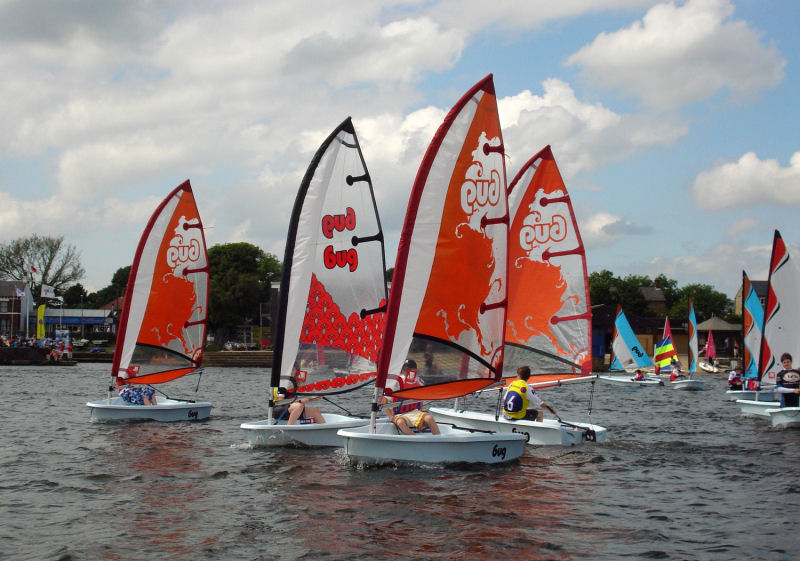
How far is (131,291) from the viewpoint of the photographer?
995 inches

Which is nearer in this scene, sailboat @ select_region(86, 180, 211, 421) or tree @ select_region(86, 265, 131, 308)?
sailboat @ select_region(86, 180, 211, 421)

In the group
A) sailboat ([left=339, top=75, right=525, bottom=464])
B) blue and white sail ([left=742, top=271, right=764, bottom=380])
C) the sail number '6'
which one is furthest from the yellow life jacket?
blue and white sail ([left=742, top=271, right=764, bottom=380])

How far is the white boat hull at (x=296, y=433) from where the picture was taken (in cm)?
1764

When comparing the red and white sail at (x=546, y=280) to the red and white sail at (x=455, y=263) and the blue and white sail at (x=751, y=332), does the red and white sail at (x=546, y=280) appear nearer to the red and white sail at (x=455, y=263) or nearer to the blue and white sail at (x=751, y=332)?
the red and white sail at (x=455, y=263)

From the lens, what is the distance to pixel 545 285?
22.2 metres

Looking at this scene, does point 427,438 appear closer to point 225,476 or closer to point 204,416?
point 225,476

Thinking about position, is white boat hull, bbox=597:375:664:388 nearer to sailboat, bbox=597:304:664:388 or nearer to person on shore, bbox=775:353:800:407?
sailboat, bbox=597:304:664:388

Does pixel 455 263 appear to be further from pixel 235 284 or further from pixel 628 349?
pixel 235 284

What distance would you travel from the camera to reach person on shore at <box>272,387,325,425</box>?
1809 cm

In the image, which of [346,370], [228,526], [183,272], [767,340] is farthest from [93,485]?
[767,340]

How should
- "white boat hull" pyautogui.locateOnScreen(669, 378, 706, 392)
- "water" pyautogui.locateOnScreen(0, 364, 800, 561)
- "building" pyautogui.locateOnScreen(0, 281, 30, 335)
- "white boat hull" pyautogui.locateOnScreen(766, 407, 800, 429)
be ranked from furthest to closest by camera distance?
"building" pyautogui.locateOnScreen(0, 281, 30, 335) < "white boat hull" pyautogui.locateOnScreen(669, 378, 706, 392) < "white boat hull" pyautogui.locateOnScreen(766, 407, 800, 429) < "water" pyautogui.locateOnScreen(0, 364, 800, 561)

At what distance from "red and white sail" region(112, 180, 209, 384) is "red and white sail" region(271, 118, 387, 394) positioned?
8449 mm

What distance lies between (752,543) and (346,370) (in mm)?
9711

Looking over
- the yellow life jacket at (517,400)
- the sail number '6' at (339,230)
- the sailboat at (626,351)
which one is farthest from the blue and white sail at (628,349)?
the sail number '6' at (339,230)
